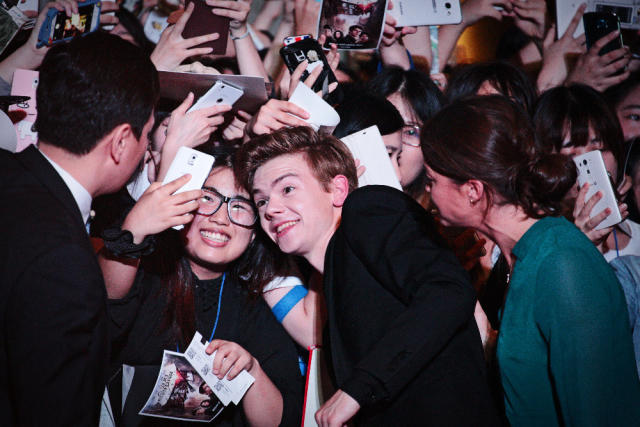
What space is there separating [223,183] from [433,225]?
102cm

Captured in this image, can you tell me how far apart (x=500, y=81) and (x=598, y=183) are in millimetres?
861

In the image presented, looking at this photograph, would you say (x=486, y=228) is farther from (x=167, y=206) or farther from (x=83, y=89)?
Answer: (x=83, y=89)

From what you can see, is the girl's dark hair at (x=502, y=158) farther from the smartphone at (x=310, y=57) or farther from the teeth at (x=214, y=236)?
the teeth at (x=214, y=236)

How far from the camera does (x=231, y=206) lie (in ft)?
7.80

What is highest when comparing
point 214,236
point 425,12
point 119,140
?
point 425,12

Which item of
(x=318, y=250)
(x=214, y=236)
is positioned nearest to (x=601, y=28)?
(x=318, y=250)

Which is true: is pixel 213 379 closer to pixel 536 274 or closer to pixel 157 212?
pixel 157 212

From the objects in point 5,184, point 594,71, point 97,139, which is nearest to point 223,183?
point 97,139

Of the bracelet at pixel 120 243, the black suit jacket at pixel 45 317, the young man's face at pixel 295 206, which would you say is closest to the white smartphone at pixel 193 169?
the bracelet at pixel 120 243

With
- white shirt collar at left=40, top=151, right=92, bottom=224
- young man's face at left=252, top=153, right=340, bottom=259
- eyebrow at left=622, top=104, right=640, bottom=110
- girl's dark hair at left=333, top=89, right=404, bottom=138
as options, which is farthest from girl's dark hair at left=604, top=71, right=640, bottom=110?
white shirt collar at left=40, top=151, right=92, bottom=224

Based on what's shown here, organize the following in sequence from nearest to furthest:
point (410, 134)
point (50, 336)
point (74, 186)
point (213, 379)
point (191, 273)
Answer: point (50, 336), point (74, 186), point (213, 379), point (191, 273), point (410, 134)

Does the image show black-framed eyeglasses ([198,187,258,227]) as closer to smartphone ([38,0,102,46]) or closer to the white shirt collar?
the white shirt collar

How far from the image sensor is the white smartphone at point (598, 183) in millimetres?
2297

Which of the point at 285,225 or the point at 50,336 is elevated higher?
the point at 50,336
